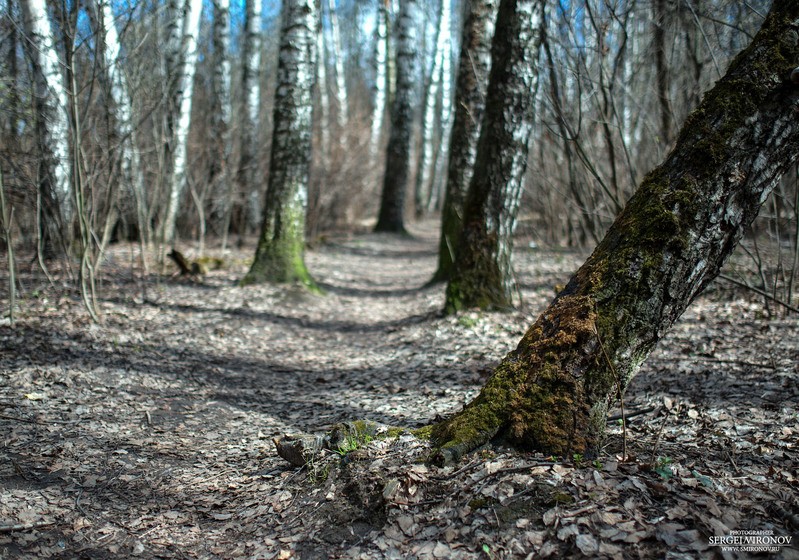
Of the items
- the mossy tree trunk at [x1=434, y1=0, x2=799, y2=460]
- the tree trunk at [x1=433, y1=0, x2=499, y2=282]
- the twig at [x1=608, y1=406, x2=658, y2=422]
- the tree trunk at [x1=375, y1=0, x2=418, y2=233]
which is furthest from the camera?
the tree trunk at [x1=375, y1=0, x2=418, y2=233]

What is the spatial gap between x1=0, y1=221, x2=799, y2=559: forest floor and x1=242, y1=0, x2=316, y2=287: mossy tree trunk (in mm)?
1258

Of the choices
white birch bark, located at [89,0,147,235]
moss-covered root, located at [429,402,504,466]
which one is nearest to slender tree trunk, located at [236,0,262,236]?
white birch bark, located at [89,0,147,235]

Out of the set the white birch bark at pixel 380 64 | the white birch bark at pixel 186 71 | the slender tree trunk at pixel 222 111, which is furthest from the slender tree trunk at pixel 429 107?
the white birch bark at pixel 186 71

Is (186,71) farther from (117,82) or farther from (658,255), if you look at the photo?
(658,255)

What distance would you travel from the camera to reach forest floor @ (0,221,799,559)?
2.29 metres

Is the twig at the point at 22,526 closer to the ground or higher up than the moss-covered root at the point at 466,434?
closer to the ground

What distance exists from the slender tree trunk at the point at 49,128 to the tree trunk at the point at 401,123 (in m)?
9.16

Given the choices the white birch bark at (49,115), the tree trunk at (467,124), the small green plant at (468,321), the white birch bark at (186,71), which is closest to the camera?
the small green plant at (468,321)

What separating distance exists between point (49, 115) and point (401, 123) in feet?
31.1

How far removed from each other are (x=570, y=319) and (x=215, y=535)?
206cm

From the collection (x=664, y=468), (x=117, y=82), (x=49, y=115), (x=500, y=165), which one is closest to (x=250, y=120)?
(x=117, y=82)

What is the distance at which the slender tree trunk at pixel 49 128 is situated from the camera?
21.0 ft

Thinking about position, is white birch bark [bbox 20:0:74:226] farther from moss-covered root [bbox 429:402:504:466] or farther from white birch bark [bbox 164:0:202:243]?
moss-covered root [bbox 429:402:504:466]

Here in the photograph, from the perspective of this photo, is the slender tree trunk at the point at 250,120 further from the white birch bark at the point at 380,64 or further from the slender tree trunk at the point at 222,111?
the white birch bark at the point at 380,64
